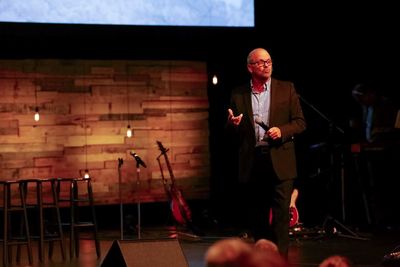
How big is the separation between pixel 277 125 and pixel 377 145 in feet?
12.7

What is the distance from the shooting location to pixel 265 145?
564 cm

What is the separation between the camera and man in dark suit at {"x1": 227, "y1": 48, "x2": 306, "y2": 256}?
5.62m

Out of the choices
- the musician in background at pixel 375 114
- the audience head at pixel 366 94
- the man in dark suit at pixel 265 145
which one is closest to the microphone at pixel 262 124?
the man in dark suit at pixel 265 145

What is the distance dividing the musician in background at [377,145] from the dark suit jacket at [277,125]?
3.61 meters

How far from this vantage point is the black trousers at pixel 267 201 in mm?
5609

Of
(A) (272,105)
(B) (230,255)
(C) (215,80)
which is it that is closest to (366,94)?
(C) (215,80)

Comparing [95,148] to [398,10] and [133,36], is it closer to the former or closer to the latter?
[133,36]

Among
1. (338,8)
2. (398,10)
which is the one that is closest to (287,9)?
Answer: (338,8)

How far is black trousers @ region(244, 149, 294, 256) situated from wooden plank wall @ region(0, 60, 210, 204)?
4.65 m

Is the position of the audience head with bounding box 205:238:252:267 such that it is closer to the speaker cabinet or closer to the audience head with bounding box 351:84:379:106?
the speaker cabinet

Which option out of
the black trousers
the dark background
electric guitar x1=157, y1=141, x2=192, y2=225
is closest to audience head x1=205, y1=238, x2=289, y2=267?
the black trousers

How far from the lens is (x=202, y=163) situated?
420 inches

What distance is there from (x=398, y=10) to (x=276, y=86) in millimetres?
5058

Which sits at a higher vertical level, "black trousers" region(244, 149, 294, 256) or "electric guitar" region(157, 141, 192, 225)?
"black trousers" region(244, 149, 294, 256)
